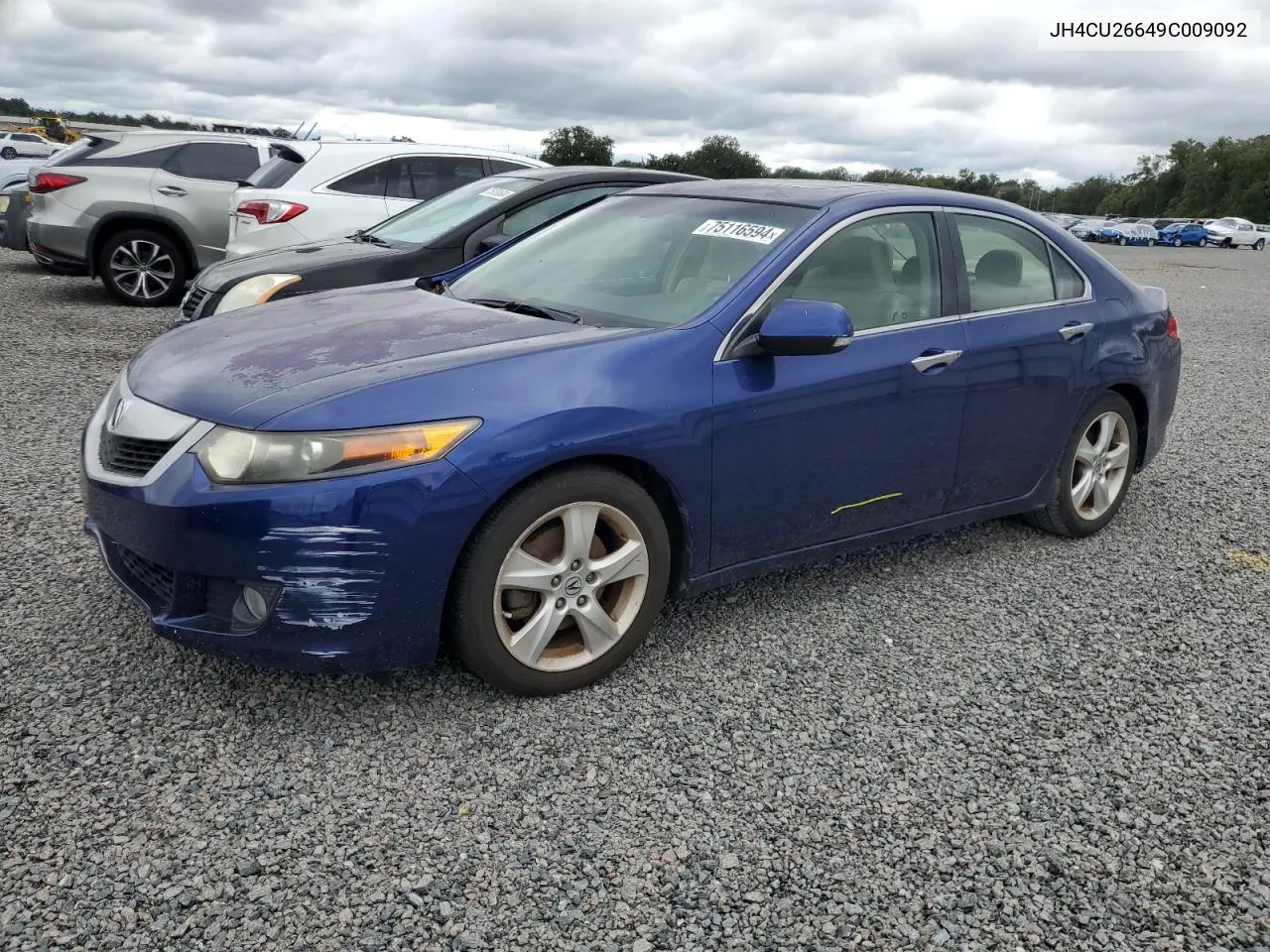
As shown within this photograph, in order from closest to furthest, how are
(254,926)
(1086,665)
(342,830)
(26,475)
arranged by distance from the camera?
(254,926) < (342,830) < (1086,665) < (26,475)

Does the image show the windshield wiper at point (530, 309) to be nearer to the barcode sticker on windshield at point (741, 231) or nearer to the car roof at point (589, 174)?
the barcode sticker on windshield at point (741, 231)

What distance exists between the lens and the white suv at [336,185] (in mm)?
8797

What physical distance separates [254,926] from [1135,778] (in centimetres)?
227

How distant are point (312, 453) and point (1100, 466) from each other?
3.56m

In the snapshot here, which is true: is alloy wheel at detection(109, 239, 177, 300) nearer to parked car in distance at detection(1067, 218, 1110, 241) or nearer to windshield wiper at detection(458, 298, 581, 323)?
windshield wiper at detection(458, 298, 581, 323)

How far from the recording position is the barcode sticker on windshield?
3815mm

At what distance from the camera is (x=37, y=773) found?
2.77 meters

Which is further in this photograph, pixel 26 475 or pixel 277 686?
pixel 26 475

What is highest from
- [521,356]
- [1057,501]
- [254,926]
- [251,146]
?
[251,146]

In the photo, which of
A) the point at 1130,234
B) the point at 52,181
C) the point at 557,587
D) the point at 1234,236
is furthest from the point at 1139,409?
the point at 1234,236

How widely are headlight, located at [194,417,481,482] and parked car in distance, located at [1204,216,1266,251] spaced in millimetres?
60349

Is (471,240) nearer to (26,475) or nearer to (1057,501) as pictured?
(26,475)

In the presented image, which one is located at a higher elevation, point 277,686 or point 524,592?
point 524,592

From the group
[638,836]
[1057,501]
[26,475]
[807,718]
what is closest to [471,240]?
[26,475]
